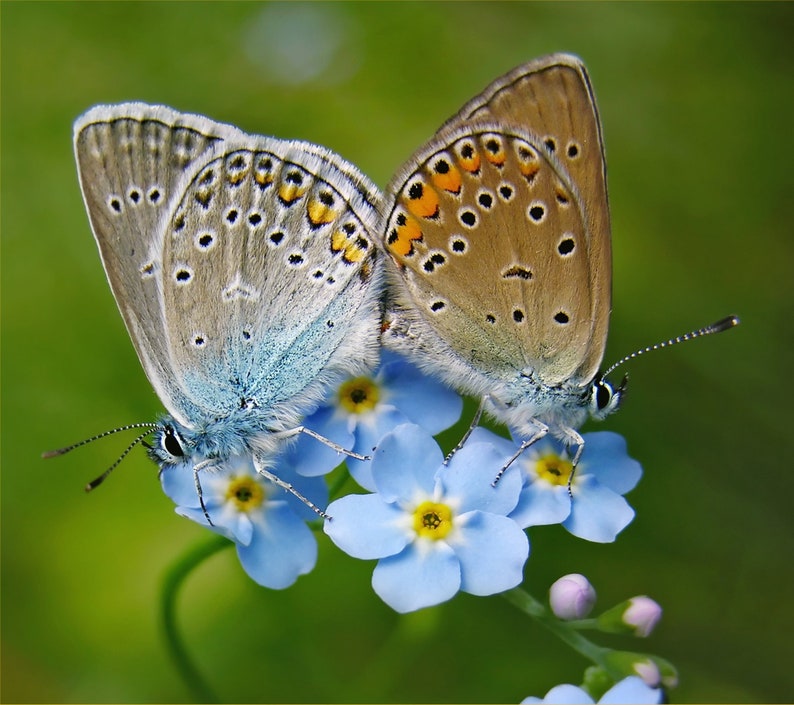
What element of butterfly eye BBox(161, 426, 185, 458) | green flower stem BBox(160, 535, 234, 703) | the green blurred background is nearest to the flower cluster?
butterfly eye BBox(161, 426, 185, 458)

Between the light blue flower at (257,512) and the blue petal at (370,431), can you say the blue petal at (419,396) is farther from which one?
the light blue flower at (257,512)

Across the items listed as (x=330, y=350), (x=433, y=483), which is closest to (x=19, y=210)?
(x=330, y=350)

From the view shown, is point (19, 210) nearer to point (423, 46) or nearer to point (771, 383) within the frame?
point (423, 46)

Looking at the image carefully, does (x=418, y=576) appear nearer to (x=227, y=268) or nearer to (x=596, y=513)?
(x=596, y=513)

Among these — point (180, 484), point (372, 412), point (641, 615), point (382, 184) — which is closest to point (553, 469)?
point (641, 615)

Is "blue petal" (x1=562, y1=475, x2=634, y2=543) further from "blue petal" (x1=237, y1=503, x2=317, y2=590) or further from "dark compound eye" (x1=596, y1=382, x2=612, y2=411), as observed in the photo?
"blue petal" (x1=237, y1=503, x2=317, y2=590)

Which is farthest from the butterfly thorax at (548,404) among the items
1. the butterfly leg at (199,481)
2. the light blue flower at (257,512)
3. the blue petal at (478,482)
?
the butterfly leg at (199,481)
